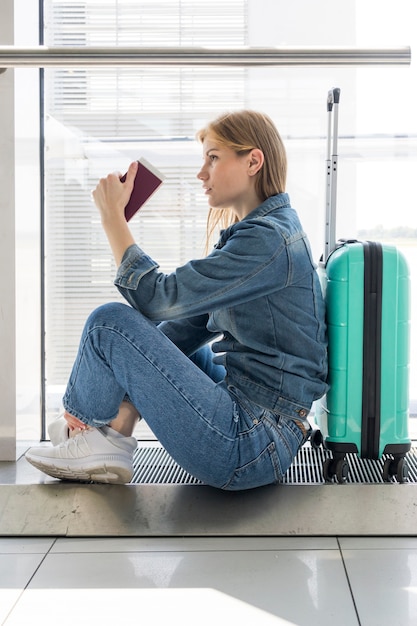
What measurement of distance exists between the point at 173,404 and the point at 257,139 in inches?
28.6

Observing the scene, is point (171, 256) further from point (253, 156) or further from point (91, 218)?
point (253, 156)

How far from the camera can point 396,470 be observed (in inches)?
81.2

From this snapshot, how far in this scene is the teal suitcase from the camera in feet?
6.59

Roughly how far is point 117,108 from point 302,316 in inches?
42.9

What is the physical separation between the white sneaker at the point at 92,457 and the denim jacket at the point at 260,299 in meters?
0.32

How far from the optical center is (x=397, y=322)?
2031mm

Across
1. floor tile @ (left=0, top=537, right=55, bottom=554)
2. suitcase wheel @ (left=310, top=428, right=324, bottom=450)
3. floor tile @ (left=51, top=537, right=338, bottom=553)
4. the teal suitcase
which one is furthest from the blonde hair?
floor tile @ (left=0, top=537, right=55, bottom=554)

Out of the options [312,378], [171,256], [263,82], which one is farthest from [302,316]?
[263,82]

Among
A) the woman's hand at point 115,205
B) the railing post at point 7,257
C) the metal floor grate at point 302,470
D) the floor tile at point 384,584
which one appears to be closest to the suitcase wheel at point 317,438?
the metal floor grate at point 302,470

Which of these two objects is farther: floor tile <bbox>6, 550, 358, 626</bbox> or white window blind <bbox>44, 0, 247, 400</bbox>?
white window blind <bbox>44, 0, 247, 400</bbox>

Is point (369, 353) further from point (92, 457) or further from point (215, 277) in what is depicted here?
point (92, 457)

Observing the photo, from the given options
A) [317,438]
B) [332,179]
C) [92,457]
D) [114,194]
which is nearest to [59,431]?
[92,457]

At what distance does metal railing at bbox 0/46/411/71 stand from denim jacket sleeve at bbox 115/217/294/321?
44 cm

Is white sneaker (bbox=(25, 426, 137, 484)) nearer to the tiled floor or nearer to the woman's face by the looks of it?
the tiled floor
